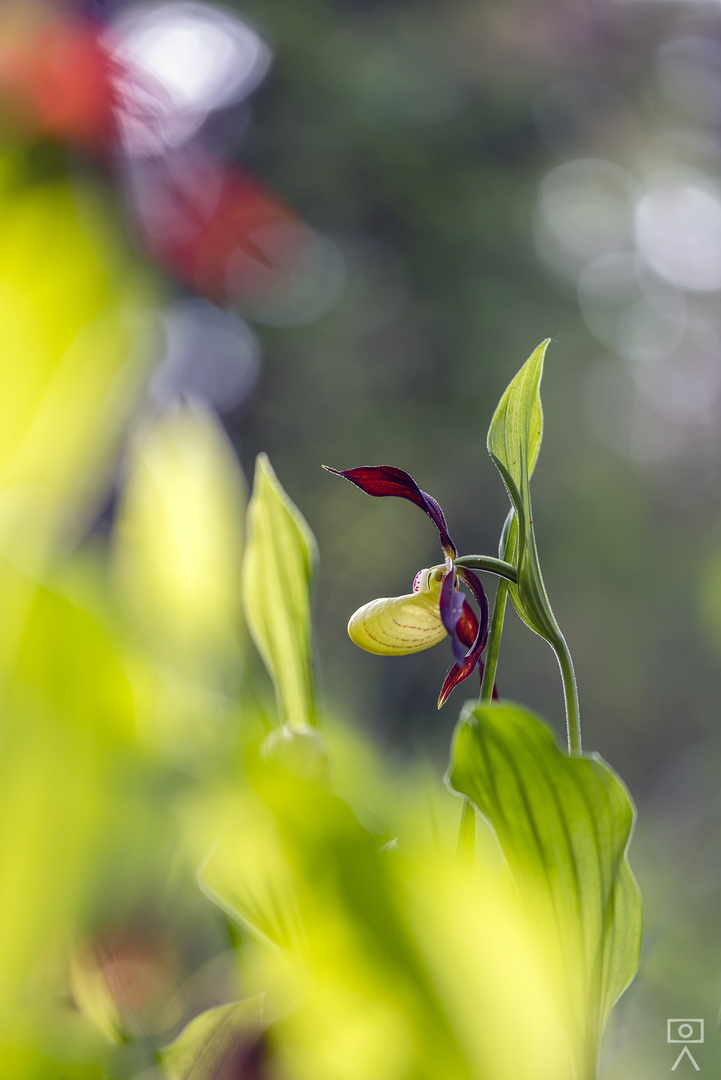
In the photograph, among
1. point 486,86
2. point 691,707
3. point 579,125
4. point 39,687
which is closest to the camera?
point 39,687

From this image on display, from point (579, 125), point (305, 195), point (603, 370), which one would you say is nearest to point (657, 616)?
point (603, 370)

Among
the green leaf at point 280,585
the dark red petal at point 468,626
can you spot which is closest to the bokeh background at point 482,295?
the dark red petal at point 468,626

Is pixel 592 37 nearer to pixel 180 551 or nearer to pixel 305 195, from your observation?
pixel 305 195

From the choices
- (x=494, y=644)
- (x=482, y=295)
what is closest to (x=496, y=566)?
(x=494, y=644)

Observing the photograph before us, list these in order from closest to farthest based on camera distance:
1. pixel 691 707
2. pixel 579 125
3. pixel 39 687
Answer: pixel 39 687 → pixel 579 125 → pixel 691 707

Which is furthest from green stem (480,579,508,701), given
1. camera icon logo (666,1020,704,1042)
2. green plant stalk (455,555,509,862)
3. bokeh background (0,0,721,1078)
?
bokeh background (0,0,721,1078)
